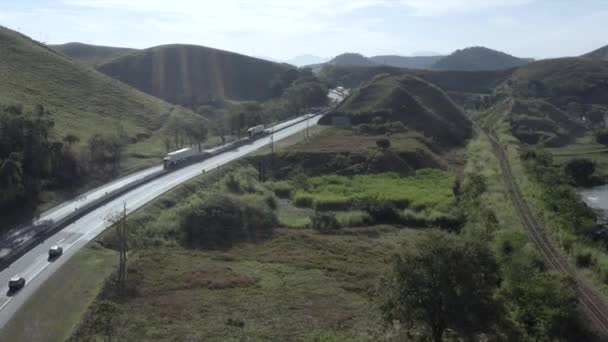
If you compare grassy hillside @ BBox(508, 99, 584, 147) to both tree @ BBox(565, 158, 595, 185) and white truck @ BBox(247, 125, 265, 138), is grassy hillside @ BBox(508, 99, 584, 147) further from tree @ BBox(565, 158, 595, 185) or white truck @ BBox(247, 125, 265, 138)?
white truck @ BBox(247, 125, 265, 138)

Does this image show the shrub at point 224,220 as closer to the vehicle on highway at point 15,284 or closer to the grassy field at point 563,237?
the vehicle on highway at point 15,284

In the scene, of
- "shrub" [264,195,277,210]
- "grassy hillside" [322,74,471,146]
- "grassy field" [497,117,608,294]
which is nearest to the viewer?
"grassy field" [497,117,608,294]

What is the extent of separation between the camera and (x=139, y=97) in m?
100

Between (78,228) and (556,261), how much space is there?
126 feet

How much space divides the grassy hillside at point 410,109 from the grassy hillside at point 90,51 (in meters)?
101

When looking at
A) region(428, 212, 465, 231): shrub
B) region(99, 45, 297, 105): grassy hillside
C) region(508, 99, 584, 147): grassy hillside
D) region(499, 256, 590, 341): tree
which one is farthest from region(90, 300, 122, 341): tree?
region(99, 45, 297, 105): grassy hillside

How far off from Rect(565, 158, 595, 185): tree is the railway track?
17.4 meters

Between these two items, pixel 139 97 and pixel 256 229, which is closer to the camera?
pixel 256 229

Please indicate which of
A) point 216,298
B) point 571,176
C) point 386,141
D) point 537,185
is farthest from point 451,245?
point 571,176

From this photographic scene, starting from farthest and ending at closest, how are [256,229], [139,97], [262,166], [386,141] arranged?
[139,97] → [386,141] → [262,166] → [256,229]

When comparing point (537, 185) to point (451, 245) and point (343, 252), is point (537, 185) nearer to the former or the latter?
point (343, 252)

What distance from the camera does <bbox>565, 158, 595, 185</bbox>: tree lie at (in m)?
78.1

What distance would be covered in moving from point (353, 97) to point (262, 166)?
5126 cm

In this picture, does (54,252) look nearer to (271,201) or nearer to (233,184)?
(271,201)
